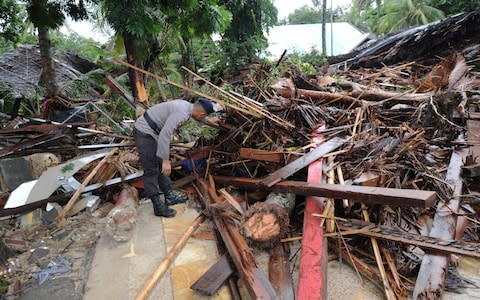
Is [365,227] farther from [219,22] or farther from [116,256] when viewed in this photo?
[219,22]

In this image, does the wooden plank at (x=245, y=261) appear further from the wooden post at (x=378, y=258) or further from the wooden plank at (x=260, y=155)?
the wooden plank at (x=260, y=155)

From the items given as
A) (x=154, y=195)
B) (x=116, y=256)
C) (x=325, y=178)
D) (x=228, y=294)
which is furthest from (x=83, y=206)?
(x=325, y=178)

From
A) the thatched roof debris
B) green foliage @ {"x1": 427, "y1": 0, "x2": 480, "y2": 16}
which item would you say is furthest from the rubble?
green foliage @ {"x1": 427, "y1": 0, "x2": 480, "y2": 16}

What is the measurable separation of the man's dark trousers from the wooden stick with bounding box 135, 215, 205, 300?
756 mm

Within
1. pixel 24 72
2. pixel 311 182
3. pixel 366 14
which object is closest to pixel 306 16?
pixel 366 14

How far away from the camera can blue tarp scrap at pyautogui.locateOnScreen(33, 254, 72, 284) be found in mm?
2725

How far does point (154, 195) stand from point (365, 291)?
2.39 meters

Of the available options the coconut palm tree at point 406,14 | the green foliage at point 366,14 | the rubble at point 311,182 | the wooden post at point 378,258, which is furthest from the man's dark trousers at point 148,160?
the green foliage at point 366,14

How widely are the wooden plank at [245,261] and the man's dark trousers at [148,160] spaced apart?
93 cm

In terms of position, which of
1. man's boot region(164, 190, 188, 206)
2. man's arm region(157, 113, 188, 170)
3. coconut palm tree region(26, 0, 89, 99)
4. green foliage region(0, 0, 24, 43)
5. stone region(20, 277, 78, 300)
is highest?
green foliage region(0, 0, 24, 43)

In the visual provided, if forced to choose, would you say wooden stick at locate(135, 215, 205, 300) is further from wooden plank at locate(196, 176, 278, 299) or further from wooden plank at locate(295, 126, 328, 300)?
wooden plank at locate(295, 126, 328, 300)

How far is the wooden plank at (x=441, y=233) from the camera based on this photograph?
2.14 meters

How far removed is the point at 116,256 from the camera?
2953 millimetres

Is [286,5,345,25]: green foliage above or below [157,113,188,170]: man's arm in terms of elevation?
above
